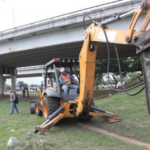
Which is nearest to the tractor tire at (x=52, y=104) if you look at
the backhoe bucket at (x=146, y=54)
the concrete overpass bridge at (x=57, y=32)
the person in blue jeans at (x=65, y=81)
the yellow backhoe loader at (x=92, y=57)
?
the yellow backhoe loader at (x=92, y=57)

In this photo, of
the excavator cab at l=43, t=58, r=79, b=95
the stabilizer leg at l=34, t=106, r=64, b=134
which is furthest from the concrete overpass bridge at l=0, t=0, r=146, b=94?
the stabilizer leg at l=34, t=106, r=64, b=134

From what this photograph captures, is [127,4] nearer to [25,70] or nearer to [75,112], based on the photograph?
[75,112]

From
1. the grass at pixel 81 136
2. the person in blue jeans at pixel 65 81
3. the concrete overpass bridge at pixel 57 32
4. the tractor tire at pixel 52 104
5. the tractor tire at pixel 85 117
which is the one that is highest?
the concrete overpass bridge at pixel 57 32

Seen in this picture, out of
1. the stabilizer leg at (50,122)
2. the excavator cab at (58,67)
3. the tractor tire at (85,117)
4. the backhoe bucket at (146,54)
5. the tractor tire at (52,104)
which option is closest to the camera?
the backhoe bucket at (146,54)

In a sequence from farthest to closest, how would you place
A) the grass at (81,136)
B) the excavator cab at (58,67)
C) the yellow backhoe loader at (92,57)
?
the excavator cab at (58,67), the grass at (81,136), the yellow backhoe loader at (92,57)

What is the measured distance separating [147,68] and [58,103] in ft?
14.5

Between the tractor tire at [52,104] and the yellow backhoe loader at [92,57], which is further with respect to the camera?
the tractor tire at [52,104]

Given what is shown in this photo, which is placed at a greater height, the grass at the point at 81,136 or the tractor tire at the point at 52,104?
the tractor tire at the point at 52,104

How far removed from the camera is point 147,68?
311 centimetres

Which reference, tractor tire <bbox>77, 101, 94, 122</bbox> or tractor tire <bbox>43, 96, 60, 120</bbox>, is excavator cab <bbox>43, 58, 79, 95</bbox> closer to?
tractor tire <bbox>43, 96, 60, 120</bbox>

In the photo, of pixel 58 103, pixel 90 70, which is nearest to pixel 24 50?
pixel 58 103

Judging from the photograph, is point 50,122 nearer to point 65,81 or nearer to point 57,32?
point 65,81

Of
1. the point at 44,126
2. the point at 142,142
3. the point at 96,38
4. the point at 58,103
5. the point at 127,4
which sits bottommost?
the point at 142,142

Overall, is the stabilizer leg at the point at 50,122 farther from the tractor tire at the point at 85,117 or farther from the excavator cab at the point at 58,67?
the tractor tire at the point at 85,117
